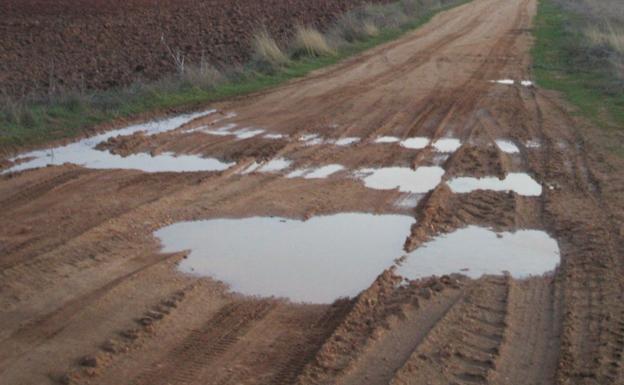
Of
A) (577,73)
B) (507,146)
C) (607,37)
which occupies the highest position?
(507,146)

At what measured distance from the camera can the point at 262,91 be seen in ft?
53.2

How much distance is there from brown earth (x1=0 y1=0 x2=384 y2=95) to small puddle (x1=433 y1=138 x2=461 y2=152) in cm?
729

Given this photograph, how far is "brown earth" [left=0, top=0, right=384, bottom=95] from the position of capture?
58.9 feet

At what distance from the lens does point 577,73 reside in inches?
700

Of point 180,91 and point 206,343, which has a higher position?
point 206,343

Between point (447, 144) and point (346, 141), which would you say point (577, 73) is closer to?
point (447, 144)

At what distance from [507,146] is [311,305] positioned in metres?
5.76

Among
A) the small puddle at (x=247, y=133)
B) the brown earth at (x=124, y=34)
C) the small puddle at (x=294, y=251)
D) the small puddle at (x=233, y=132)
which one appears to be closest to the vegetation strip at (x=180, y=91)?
the brown earth at (x=124, y=34)

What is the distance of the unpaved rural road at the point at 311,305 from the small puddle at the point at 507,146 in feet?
0.35

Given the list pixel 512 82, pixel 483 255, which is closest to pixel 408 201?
pixel 483 255

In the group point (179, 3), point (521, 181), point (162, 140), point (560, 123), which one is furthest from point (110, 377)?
point (179, 3)

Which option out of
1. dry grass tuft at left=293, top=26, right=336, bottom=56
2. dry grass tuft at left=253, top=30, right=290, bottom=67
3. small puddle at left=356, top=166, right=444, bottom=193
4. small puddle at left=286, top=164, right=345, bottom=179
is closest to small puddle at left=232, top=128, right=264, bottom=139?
small puddle at left=286, top=164, right=345, bottom=179

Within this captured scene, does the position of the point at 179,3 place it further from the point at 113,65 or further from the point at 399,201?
the point at 399,201

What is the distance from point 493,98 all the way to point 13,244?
954cm
